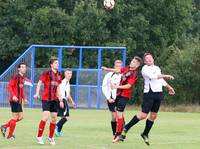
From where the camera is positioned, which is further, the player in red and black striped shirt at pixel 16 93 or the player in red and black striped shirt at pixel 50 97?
the player in red and black striped shirt at pixel 16 93

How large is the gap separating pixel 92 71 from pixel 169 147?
24.5 m

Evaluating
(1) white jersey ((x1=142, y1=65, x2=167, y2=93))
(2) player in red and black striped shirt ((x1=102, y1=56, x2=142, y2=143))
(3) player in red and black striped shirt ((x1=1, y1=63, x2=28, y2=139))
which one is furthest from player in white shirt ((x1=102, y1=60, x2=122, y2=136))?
(3) player in red and black striped shirt ((x1=1, y1=63, x2=28, y2=139))

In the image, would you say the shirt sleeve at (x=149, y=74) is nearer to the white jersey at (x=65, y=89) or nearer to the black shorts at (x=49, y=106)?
the black shorts at (x=49, y=106)

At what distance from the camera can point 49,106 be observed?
14586mm

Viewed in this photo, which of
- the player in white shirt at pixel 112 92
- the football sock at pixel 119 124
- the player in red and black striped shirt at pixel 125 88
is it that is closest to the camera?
the player in red and black striped shirt at pixel 125 88

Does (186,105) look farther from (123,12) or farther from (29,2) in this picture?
(29,2)

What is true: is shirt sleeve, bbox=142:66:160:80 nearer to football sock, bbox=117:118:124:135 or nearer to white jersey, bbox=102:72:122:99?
football sock, bbox=117:118:124:135

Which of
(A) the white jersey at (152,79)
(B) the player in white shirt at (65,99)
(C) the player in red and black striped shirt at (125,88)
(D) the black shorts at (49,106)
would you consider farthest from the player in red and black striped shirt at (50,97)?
(B) the player in white shirt at (65,99)

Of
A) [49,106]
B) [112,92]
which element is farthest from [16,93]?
[112,92]

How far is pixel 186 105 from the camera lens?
41781 mm

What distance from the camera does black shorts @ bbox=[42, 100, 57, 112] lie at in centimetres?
1454

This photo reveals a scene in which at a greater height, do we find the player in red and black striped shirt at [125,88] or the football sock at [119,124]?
the player in red and black striped shirt at [125,88]

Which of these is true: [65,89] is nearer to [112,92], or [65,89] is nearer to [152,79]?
[112,92]

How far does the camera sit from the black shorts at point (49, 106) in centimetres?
1454
